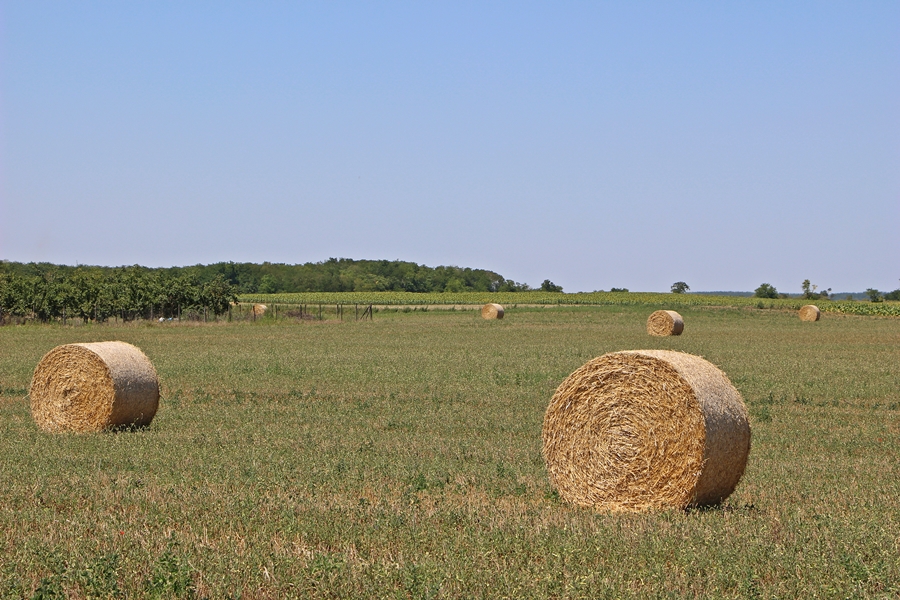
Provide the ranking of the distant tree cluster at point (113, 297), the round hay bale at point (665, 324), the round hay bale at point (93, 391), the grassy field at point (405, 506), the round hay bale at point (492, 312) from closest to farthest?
the grassy field at point (405, 506) < the round hay bale at point (93, 391) < the round hay bale at point (665, 324) < the distant tree cluster at point (113, 297) < the round hay bale at point (492, 312)

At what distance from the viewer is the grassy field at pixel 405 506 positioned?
670 centimetres

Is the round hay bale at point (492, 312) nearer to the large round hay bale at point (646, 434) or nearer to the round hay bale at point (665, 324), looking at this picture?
the round hay bale at point (665, 324)

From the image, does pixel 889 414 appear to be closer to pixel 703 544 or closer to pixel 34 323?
pixel 703 544

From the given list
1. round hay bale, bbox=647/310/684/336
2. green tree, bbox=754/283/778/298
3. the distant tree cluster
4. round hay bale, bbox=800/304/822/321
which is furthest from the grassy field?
green tree, bbox=754/283/778/298

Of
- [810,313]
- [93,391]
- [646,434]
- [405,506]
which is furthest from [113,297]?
[646,434]

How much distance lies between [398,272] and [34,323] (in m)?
105

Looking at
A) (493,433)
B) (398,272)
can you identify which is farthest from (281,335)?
(398,272)

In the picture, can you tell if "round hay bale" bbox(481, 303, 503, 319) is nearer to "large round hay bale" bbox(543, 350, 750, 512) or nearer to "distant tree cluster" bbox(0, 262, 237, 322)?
"distant tree cluster" bbox(0, 262, 237, 322)

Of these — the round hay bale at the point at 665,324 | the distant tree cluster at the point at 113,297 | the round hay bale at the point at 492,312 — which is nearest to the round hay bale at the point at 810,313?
the round hay bale at the point at 492,312

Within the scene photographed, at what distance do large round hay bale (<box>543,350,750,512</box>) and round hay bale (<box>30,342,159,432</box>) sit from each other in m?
7.77

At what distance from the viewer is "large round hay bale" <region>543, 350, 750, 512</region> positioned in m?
9.54

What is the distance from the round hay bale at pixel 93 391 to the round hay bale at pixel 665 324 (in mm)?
29897

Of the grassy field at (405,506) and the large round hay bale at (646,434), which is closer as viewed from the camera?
the grassy field at (405,506)

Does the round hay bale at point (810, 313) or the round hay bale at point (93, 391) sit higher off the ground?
the round hay bale at point (810, 313)
